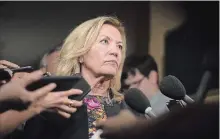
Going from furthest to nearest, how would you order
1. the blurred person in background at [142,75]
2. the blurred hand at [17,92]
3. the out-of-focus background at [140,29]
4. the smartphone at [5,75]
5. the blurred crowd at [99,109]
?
the out-of-focus background at [140,29] → the blurred person in background at [142,75] → the smartphone at [5,75] → the blurred hand at [17,92] → the blurred crowd at [99,109]

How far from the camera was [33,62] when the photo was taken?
2293 mm

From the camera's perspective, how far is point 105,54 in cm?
120

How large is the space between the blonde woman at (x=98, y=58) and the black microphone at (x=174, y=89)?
222mm

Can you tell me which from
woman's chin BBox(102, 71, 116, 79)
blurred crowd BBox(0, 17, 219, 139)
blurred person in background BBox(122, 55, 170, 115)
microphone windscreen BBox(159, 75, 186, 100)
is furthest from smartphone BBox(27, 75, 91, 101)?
blurred person in background BBox(122, 55, 170, 115)

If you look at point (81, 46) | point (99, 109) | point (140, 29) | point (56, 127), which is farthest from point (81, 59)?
point (140, 29)

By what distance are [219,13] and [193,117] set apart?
2.00m

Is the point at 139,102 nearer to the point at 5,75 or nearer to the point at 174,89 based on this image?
the point at 174,89

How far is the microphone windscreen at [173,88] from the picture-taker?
883 mm

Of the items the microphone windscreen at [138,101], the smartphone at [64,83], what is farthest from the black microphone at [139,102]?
the smartphone at [64,83]

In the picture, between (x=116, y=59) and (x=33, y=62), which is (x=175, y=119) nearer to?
(x=116, y=59)

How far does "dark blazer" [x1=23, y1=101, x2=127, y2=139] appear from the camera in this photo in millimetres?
879

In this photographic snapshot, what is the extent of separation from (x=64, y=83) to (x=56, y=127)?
154 mm

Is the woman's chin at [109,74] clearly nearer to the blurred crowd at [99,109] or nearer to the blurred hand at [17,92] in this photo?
the blurred crowd at [99,109]

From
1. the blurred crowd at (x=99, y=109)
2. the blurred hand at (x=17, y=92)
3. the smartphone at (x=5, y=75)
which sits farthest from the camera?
the smartphone at (x=5, y=75)
